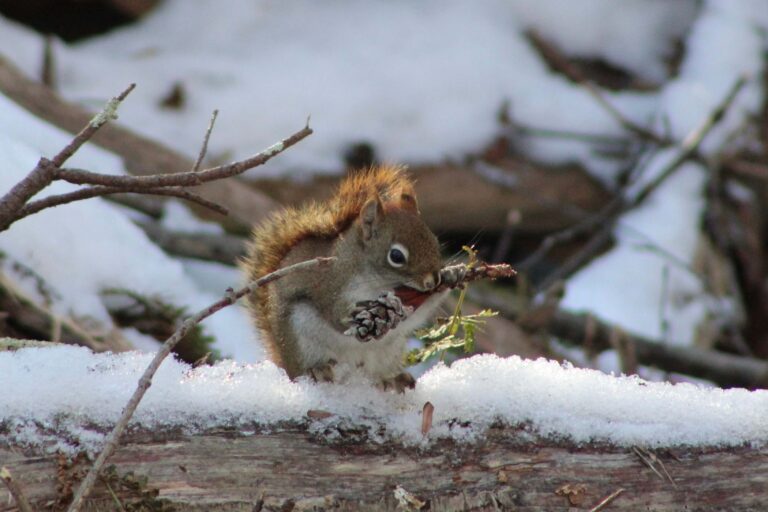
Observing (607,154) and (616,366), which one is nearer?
(616,366)

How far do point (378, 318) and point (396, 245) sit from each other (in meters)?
0.28

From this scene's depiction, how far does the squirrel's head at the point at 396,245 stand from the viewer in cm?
213

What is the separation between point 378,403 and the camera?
5.63 ft

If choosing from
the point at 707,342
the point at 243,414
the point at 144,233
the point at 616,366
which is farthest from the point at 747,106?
the point at 243,414

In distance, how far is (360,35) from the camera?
14.2 feet

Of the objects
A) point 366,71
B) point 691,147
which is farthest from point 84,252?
point 691,147

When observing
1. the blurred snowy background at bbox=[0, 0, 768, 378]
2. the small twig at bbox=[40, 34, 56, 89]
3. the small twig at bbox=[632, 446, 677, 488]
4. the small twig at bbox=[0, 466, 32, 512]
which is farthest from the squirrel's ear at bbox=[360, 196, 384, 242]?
the small twig at bbox=[40, 34, 56, 89]

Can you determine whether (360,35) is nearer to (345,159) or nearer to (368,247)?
(345,159)

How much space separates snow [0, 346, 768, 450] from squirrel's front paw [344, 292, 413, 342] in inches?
5.6

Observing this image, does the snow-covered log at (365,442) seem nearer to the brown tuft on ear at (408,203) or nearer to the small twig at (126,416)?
the small twig at (126,416)

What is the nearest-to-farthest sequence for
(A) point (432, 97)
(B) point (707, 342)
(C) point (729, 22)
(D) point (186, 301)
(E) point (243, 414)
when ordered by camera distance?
1. (E) point (243, 414)
2. (D) point (186, 301)
3. (B) point (707, 342)
4. (A) point (432, 97)
5. (C) point (729, 22)

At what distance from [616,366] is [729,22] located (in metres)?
1.85

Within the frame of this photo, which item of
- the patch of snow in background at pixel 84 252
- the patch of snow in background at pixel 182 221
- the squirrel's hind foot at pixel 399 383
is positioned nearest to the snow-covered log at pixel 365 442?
the squirrel's hind foot at pixel 399 383

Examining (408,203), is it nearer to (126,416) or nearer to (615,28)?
(126,416)
